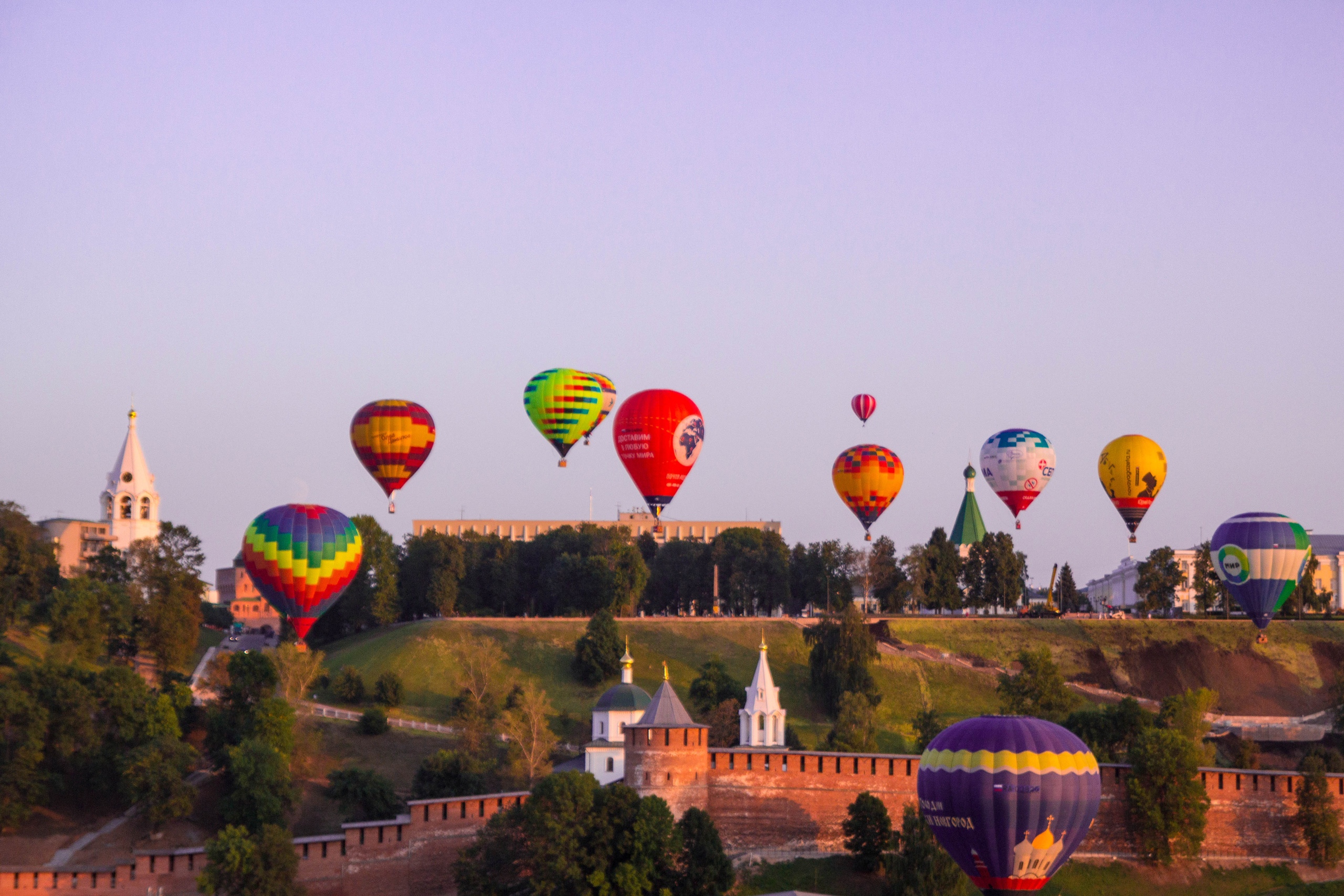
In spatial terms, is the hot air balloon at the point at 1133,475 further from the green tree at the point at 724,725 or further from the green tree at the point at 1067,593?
the green tree at the point at 1067,593

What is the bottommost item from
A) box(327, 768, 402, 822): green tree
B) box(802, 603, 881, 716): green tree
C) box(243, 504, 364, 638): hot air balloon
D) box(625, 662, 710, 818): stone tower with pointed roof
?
box(327, 768, 402, 822): green tree

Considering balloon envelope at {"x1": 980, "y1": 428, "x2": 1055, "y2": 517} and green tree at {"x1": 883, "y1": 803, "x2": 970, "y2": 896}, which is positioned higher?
balloon envelope at {"x1": 980, "y1": 428, "x2": 1055, "y2": 517}

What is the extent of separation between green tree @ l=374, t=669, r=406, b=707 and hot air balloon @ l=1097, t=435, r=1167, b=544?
31.9 meters

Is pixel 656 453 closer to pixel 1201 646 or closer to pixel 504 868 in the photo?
pixel 504 868

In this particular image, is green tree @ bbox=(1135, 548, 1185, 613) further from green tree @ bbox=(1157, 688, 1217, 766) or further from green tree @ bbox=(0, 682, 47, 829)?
green tree @ bbox=(0, 682, 47, 829)

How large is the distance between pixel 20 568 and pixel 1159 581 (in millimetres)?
59929

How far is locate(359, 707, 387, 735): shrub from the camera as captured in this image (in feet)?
218

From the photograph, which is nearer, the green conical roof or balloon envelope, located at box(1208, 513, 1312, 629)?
balloon envelope, located at box(1208, 513, 1312, 629)

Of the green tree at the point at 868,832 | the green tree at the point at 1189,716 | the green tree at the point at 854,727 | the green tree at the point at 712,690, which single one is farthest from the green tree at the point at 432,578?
the green tree at the point at 868,832

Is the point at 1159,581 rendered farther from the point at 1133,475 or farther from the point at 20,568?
the point at 20,568

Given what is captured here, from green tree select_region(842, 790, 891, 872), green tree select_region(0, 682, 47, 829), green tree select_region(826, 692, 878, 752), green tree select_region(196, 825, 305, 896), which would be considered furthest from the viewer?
green tree select_region(826, 692, 878, 752)

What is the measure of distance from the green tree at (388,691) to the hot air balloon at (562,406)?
55.0 feet

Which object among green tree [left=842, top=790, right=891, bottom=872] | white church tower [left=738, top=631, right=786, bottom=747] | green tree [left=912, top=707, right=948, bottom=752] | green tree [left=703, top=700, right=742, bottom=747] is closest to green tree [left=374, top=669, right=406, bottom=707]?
green tree [left=703, top=700, right=742, bottom=747]

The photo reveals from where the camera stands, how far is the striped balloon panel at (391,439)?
199 feet
